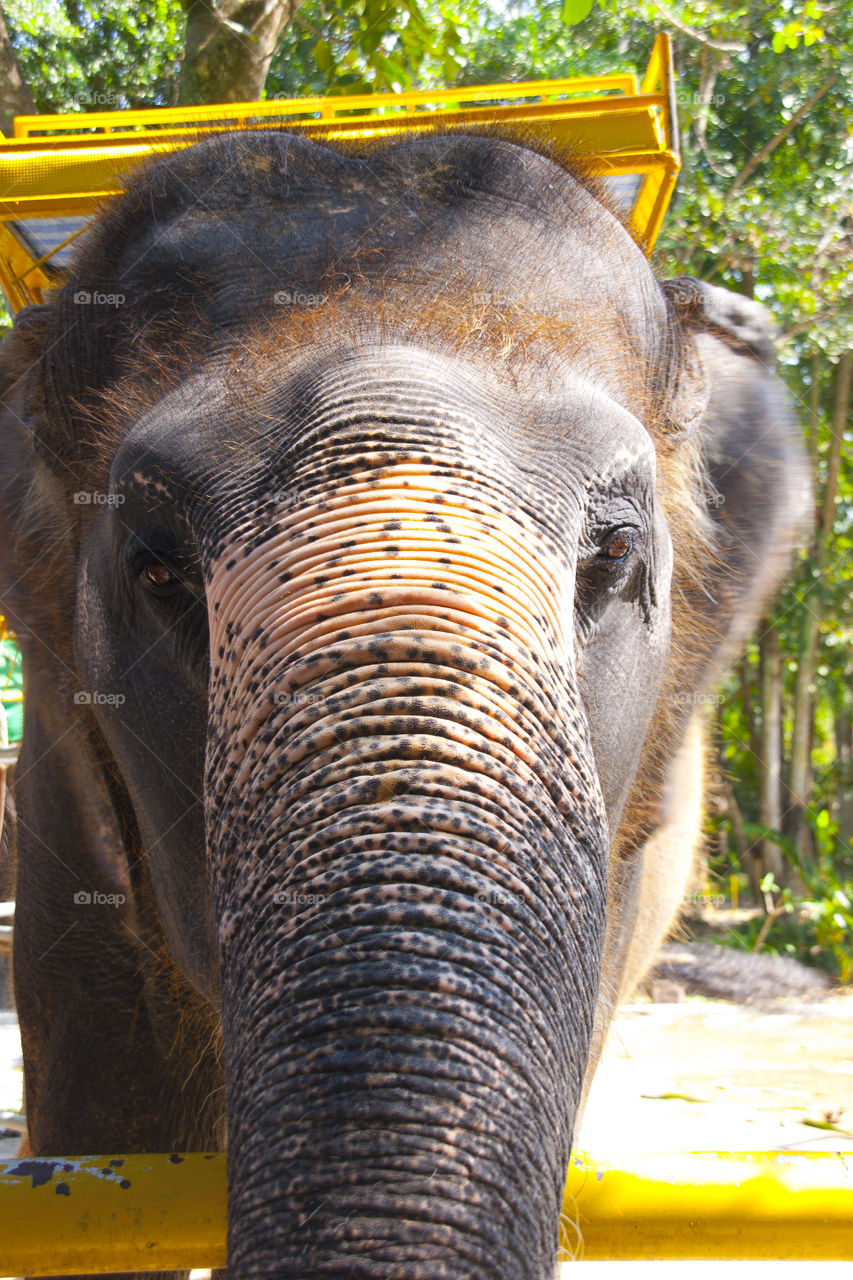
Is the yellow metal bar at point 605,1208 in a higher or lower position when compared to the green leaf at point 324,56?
lower

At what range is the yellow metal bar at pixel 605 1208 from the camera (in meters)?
1.50

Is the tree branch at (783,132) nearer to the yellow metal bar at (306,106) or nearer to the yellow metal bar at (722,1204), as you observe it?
the yellow metal bar at (306,106)

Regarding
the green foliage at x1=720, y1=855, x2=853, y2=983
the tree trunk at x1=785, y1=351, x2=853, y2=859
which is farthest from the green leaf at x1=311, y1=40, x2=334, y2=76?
the green foliage at x1=720, y1=855, x2=853, y2=983

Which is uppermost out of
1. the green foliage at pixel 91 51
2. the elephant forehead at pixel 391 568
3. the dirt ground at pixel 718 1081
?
the green foliage at pixel 91 51

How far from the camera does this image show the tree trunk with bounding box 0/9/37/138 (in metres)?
4.64

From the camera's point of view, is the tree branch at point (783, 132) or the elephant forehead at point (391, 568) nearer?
the elephant forehead at point (391, 568)

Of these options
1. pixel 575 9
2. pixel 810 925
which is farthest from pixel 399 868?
pixel 810 925

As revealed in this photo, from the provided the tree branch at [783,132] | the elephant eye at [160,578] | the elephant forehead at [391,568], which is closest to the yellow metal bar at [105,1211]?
the elephant forehead at [391,568]

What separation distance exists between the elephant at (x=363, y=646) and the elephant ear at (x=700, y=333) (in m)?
0.01

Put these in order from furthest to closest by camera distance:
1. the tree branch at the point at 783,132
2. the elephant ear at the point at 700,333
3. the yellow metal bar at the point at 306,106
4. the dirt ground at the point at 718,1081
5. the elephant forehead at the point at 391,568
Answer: the tree branch at the point at 783,132 < the dirt ground at the point at 718,1081 < the yellow metal bar at the point at 306,106 < the elephant ear at the point at 700,333 < the elephant forehead at the point at 391,568

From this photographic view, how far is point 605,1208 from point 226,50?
13.7ft

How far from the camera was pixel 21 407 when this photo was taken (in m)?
2.81

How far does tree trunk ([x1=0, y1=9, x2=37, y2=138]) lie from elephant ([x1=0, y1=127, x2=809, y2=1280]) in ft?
7.82

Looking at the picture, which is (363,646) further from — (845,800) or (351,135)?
(845,800)
